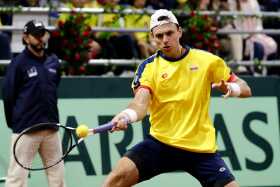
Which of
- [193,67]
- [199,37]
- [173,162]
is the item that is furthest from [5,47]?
[173,162]

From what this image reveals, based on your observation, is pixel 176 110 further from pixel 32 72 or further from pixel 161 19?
pixel 32 72

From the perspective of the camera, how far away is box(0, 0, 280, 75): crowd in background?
1310 centimetres

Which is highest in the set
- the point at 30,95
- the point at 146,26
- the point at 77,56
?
the point at 146,26

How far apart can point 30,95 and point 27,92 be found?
49 millimetres

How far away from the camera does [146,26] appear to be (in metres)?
13.5

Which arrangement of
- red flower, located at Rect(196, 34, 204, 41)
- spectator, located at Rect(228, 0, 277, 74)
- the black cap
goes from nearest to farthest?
the black cap < red flower, located at Rect(196, 34, 204, 41) < spectator, located at Rect(228, 0, 277, 74)

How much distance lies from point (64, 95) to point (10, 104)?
5.33 feet

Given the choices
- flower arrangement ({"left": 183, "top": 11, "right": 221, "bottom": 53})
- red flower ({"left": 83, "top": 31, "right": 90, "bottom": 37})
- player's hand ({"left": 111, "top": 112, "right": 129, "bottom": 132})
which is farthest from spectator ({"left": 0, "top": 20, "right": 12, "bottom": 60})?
player's hand ({"left": 111, "top": 112, "right": 129, "bottom": 132})

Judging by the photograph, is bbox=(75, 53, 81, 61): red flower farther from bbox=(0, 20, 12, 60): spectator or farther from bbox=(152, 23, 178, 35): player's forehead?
bbox=(152, 23, 178, 35): player's forehead

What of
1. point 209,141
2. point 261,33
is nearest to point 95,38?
point 261,33

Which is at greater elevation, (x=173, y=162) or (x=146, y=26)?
(x=146, y=26)

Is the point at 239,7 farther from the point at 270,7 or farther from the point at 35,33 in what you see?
the point at 35,33

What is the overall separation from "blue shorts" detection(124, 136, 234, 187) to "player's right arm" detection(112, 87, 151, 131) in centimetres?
43

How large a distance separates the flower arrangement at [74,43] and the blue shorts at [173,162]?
4.46m
